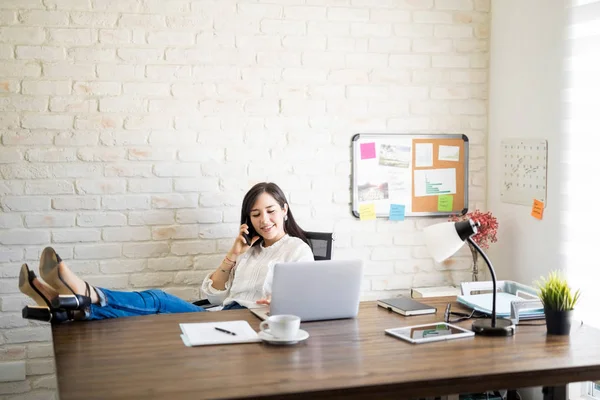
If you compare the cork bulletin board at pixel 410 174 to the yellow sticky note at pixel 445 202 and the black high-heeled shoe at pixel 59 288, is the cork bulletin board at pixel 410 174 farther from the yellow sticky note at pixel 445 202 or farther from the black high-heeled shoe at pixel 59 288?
the black high-heeled shoe at pixel 59 288

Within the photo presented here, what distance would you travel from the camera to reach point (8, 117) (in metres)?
3.75

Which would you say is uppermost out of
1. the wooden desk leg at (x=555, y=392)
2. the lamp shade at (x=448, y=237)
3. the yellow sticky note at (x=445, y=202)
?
the yellow sticky note at (x=445, y=202)

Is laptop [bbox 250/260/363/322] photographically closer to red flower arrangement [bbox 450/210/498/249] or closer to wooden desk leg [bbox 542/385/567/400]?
wooden desk leg [bbox 542/385/567/400]

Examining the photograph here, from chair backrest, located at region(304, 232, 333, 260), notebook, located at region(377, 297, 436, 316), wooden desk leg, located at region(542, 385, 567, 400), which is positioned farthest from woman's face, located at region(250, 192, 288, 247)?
wooden desk leg, located at region(542, 385, 567, 400)

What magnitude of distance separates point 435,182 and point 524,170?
523 mm

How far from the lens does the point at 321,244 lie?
12.9 feet

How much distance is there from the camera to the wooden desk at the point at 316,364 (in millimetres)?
2148

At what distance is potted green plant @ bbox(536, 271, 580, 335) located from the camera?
2693 millimetres

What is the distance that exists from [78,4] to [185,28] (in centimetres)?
54

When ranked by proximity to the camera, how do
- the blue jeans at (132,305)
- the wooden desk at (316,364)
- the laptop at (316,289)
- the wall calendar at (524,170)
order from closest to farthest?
the wooden desk at (316,364), the laptop at (316,289), the blue jeans at (132,305), the wall calendar at (524,170)

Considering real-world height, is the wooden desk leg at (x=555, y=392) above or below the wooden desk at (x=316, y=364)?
below

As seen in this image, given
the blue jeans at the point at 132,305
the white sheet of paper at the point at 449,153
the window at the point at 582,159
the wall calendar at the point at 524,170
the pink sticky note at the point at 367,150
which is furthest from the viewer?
the white sheet of paper at the point at 449,153

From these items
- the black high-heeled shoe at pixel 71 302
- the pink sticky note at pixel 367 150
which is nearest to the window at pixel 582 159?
the pink sticky note at pixel 367 150

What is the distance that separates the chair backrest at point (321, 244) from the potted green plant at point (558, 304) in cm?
139
